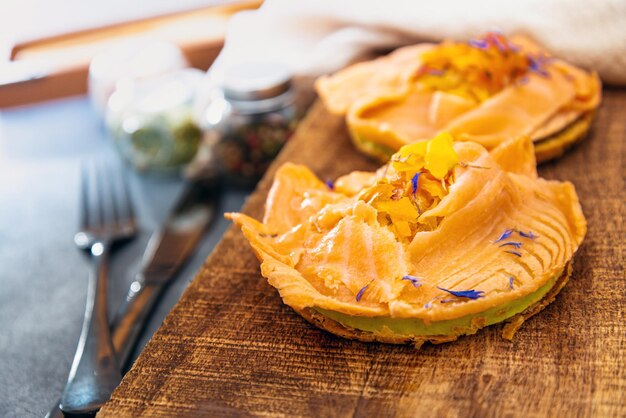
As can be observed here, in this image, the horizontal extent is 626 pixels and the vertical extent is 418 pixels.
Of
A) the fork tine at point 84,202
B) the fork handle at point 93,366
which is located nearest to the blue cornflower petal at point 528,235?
the fork handle at point 93,366

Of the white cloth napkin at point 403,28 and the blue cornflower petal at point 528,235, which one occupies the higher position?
the blue cornflower petal at point 528,235

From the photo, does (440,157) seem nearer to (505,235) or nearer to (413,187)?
(413,187)

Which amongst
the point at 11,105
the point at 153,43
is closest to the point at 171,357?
the point at 153,43

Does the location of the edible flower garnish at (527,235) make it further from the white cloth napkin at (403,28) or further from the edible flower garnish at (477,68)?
the white cloth napkin at (403,28)

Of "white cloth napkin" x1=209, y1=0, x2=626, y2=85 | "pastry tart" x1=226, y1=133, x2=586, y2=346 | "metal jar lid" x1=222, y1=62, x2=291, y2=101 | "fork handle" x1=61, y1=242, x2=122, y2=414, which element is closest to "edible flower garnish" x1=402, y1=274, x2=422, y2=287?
"pastry tart" x1=226, y1=133, x2=586, y2=346

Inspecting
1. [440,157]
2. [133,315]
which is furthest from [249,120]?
[440,157]

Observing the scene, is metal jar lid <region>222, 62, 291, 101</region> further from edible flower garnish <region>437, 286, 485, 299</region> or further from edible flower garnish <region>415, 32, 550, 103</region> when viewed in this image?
edible flower garnish <region>437, 286, 485, 299</region>

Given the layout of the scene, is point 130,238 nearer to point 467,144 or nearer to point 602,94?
point 467,144
